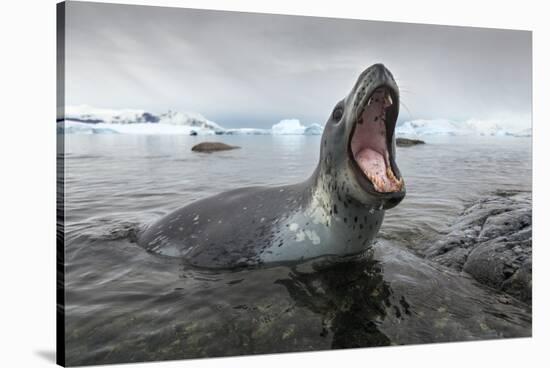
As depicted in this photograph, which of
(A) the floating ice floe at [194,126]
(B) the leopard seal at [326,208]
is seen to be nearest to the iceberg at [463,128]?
(A) the floating ice floe at [194,126]

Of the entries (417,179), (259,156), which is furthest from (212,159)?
(417,179)

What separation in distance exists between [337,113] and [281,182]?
1.58 metres

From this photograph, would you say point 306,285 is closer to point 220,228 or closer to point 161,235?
point 220,228

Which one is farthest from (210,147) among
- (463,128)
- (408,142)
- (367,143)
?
(463,128)

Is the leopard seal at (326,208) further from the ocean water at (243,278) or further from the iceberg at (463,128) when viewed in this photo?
the iceberg at (463,128)

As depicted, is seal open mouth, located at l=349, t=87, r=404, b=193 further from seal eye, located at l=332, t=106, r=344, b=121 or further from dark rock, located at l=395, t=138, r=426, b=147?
dark rock, located at l=395, t=138, r=426, b=147

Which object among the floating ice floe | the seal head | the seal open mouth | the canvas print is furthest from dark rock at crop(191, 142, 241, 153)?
the seal open mouth

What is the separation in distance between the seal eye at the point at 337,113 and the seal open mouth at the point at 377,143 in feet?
0.52

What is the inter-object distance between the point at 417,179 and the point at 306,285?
237 cm

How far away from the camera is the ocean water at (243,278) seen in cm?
380

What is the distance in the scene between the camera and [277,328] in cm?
384

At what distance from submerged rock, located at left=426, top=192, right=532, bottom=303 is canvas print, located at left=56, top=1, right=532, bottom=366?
2 centimetres

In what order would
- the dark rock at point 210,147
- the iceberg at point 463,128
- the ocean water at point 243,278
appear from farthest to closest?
the iceberg at point 463,128 → the dark rock at point 210,147 → the ocean water at point 243,278

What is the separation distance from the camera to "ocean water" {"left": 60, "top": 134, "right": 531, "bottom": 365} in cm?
380
